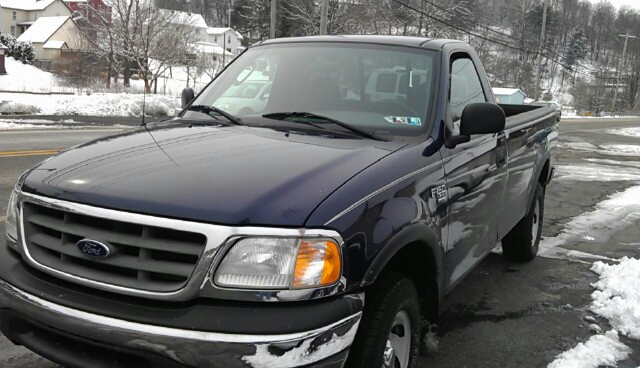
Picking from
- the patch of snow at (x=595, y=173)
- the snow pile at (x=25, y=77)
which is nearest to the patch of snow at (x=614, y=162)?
the patch of snow at (x=595, y=173)

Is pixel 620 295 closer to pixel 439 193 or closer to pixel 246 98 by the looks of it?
pixel 439 193

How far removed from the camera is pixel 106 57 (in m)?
46.8

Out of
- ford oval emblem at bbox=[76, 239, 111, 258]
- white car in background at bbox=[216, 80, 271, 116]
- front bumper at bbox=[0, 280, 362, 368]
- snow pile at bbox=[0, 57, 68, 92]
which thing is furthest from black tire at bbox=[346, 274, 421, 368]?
snow pile at bbox=[0, 57, 68, 92]

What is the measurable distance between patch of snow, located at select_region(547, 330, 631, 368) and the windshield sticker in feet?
5.56

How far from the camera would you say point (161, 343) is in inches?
75.0

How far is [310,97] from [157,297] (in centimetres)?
184

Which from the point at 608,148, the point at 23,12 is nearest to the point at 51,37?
the point at 23,12

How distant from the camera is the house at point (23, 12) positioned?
3656 inches

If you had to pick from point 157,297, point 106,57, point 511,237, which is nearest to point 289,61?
point 157,297

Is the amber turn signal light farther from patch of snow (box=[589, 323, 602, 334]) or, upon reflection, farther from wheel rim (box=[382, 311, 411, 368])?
patch of snow (box=[589, 323, 602, 334])

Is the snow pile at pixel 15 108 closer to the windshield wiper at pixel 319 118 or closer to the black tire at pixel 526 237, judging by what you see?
the black tire at pixel 526 237

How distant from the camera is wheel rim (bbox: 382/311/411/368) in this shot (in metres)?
2.42

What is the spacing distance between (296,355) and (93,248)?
86 cm

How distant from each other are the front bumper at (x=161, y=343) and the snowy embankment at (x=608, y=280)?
2.06m
